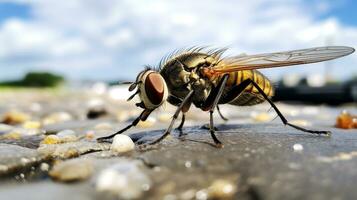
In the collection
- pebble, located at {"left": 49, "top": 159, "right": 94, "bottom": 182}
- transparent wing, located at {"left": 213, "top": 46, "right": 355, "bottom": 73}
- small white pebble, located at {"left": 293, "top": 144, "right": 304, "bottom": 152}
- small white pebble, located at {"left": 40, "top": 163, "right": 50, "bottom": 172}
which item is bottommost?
small white pebble, located at {"left": 293, "top": 144, "right": 304, "bottom": 152}

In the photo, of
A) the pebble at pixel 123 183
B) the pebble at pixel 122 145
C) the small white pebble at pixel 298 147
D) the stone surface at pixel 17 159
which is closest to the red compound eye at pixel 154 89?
the pebble at pixel 122 145

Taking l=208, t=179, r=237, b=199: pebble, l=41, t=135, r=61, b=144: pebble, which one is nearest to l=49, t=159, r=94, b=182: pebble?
l=208, t=179, r=237, b=199: pebble

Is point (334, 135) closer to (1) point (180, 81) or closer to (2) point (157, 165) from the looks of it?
(1) point (180, 81)

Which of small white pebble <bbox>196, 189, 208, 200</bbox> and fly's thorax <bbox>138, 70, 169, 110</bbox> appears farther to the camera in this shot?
fly's thorax <bbox>138, 70, 169, 110</bbox>

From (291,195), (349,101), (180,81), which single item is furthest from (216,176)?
(349,101)

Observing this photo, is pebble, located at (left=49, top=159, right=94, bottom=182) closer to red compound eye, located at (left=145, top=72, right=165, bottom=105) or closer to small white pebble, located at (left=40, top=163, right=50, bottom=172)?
small white pebble, located at (left=40, top=163, right=50, bottom=172)

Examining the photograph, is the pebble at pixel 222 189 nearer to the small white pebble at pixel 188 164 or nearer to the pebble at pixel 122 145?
the small white pebble at pixel 188 164
